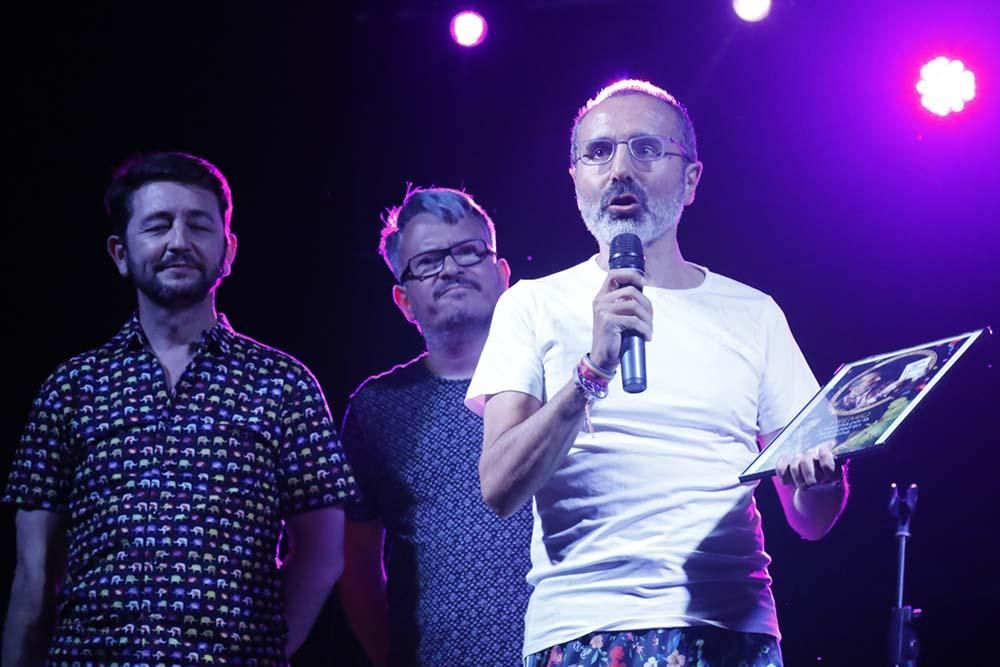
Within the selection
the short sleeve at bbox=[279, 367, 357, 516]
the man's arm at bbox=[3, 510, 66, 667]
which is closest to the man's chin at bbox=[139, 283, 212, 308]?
the short sleeve at bbox=[279, 367, 357, 516]

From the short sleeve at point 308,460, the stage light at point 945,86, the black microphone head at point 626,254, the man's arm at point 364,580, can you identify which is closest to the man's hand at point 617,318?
the black microphone head at point 626,254

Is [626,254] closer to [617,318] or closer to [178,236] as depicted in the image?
[617,318]

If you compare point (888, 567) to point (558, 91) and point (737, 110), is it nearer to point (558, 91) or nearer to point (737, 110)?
point (737, 110)

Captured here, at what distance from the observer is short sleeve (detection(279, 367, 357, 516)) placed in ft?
8.87

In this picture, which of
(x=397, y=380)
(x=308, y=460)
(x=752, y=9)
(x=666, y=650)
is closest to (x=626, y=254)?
(x=666, y=650)

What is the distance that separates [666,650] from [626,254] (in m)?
0.71

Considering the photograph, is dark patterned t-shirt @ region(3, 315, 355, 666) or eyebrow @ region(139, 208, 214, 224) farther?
eyebrow @ region(139, 208, 214, 224)

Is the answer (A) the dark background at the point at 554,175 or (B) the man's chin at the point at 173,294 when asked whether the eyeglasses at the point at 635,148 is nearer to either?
(B) the man's chin at the point at 173,294

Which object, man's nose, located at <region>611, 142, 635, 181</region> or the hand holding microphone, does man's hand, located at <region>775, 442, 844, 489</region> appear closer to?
the hand holding microphone

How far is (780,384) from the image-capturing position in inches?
87.9

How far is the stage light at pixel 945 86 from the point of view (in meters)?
4.22

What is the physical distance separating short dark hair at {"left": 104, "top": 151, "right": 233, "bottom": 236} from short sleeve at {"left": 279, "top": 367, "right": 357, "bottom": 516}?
0.61 metres

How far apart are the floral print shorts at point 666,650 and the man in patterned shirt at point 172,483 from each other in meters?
0.91

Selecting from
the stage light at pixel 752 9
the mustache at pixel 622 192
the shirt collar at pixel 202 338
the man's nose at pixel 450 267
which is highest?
the stage light at pixel 752 9
